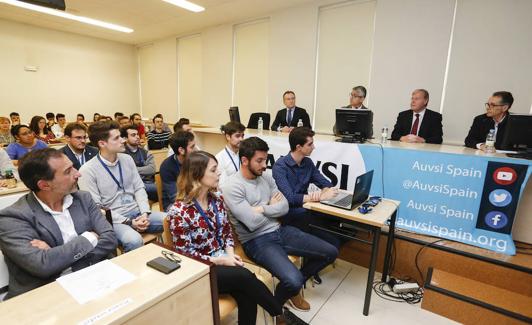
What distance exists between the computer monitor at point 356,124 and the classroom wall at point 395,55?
1981 millimetres

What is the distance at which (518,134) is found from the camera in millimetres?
2191

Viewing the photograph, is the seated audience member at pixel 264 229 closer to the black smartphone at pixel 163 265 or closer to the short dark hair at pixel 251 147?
the short dark hair at pixel 251 147

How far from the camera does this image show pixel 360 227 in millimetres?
2168

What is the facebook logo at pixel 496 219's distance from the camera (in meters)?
2.11

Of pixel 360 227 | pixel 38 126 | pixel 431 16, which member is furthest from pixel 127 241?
pixel 38 126

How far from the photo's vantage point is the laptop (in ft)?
6.64

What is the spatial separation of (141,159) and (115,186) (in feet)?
4.85

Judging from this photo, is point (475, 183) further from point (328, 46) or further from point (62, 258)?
point (328, 46)

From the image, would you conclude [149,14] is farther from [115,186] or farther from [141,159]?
[115,186]

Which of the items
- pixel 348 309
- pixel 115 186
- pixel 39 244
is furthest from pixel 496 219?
pixel 115 186

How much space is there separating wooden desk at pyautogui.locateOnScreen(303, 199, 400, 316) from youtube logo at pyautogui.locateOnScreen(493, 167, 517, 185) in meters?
0.74

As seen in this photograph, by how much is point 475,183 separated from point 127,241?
2750 mm

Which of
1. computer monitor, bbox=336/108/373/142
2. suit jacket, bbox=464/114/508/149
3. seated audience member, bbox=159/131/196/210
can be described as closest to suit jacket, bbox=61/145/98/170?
seated audience member, bbox=159/131/196/210

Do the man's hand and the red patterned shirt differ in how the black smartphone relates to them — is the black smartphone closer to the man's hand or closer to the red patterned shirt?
the red patterned shirt
